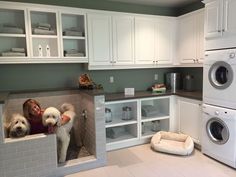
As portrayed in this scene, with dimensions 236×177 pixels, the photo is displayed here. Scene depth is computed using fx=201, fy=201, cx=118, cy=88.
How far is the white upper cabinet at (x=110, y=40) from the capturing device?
10.9 feet

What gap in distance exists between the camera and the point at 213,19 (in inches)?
109

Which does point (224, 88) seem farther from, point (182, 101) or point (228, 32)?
point (182, 101)

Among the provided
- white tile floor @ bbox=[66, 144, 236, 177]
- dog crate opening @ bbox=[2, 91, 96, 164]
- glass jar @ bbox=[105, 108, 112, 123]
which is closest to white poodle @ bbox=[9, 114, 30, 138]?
dog crate opening @ bbox=[2, 91, 96, 164]

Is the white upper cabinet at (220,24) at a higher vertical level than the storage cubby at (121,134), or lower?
higher

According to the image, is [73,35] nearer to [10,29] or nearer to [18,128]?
[10,29]

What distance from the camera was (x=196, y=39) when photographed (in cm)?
349

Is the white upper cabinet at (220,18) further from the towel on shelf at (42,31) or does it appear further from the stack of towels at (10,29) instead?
the stack of towels at (10,29)

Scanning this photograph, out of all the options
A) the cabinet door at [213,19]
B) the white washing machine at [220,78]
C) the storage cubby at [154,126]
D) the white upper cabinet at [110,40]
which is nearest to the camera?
the white washing machine at [220,78]

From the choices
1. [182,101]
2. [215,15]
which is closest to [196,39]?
[215,15]

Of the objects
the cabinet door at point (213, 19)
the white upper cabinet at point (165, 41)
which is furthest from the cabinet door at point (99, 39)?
the cabinet door at point (213, 19)

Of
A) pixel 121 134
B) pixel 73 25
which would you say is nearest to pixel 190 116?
pixel 121 134

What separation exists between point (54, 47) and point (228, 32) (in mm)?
2525

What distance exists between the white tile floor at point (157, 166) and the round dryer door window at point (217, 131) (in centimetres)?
34

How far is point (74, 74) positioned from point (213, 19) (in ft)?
7.63
